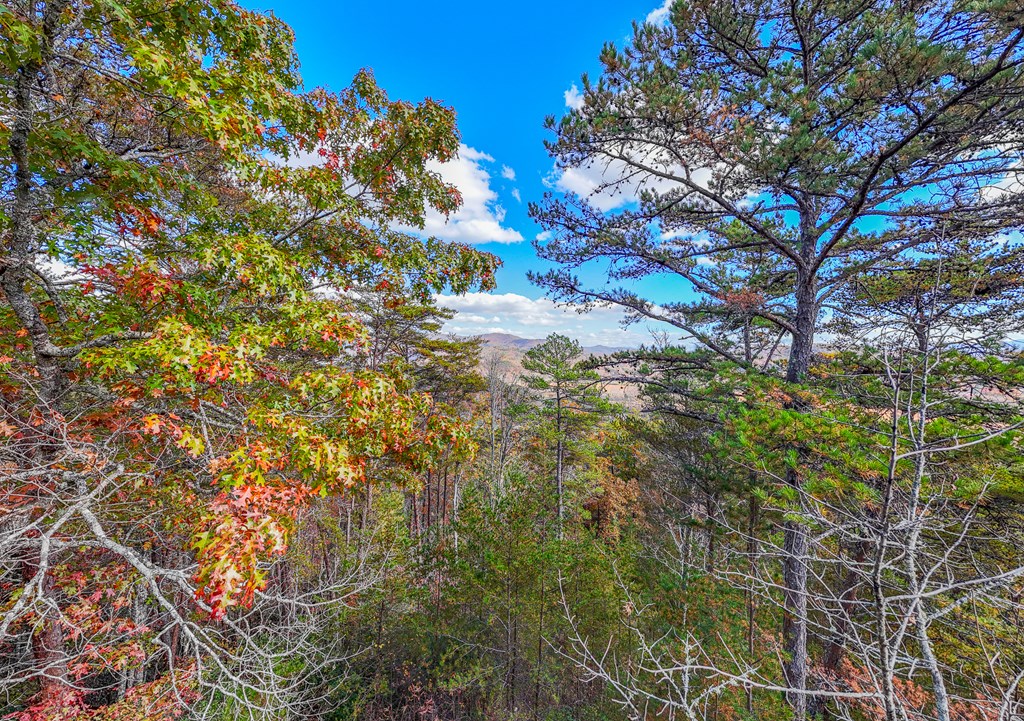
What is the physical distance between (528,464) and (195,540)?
18185mm

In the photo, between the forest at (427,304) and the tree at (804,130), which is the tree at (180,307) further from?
the tree at (804,130)

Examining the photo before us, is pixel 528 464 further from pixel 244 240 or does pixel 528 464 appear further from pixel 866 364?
pixel 244 240

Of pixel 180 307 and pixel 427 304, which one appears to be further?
pixel 427 304

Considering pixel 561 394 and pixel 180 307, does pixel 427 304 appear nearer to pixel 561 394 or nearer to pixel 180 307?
pixel 180 307

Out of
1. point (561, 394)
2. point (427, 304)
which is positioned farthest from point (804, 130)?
point (561, 394)

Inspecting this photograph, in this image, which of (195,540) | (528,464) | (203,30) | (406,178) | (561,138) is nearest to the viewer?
(195,540)

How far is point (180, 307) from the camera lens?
354 centimetres

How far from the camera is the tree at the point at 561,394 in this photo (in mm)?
12672

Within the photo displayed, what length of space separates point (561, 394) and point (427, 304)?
8.69m

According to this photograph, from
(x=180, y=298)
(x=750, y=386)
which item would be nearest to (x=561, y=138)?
(x=750, y=386)

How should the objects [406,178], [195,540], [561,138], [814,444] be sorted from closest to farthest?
[195,540] < [814,444] < [406,178] < [561,138]

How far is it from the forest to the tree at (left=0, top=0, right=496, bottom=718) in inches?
1.7

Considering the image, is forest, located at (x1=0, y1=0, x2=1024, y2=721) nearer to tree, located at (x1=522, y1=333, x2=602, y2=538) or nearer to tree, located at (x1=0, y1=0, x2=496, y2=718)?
tree, located at (x1=0, y1=0, x2=496, y2=718)

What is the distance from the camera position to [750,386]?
5.30 meters
